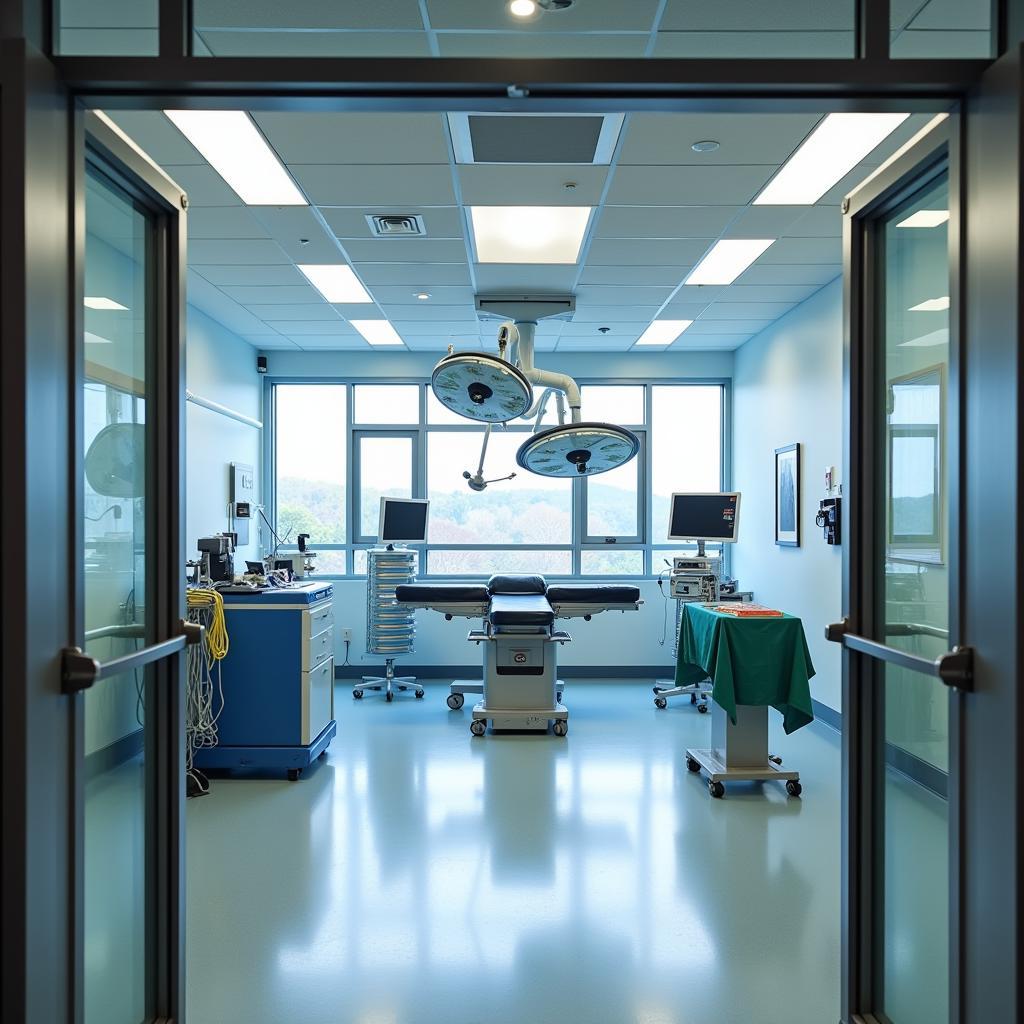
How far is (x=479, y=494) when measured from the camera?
8070 mm

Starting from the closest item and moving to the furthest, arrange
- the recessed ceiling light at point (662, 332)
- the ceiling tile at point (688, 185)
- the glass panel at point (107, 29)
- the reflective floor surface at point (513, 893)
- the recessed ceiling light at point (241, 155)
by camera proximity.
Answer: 1. the glass panel at point (107, 29)
2. the reflective floor surface at point (513, 893)
3. the recessed ceiling light at point (241, 155)
4. the ceiling tile at point (688, 185)
5. the recessed ceiling light at point (662, 332)

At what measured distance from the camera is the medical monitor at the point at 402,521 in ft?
22.7

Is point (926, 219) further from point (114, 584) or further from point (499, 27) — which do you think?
point (114, 584)

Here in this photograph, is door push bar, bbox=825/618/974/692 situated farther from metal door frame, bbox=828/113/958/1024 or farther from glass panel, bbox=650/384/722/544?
glass panel, bbox=650/384/722/544

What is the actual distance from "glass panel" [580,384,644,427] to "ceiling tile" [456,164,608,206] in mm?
3914

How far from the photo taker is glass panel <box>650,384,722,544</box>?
812cm

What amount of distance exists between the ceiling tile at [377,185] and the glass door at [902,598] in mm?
2249

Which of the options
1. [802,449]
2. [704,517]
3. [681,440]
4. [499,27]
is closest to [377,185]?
[499,27]

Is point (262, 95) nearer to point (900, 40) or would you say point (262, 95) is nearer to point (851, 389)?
point (900, 40)

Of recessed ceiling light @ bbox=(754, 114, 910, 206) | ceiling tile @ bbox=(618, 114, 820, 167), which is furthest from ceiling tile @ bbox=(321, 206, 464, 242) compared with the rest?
recessed ceiling light @ bbox=(754, 114, 910, 206)

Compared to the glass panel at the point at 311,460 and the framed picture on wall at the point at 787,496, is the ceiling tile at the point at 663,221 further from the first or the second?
the glass panel at the point at 311,460

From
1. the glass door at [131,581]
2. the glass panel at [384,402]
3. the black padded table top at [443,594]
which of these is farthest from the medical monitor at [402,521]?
the glass door at [131,581]
